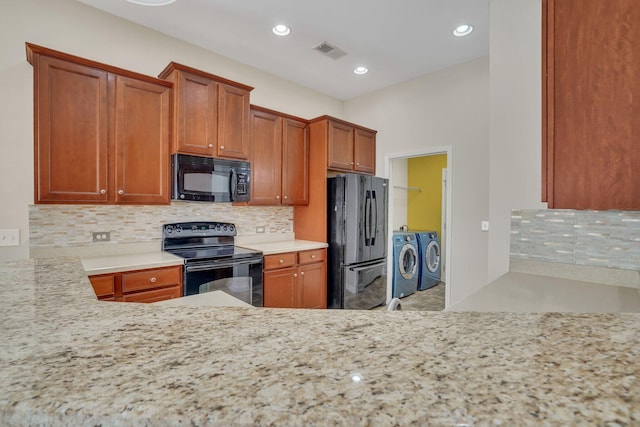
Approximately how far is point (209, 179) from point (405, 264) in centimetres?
290

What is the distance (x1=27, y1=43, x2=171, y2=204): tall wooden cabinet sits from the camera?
6.77 feet

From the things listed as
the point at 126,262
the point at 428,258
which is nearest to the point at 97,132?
the point at 126,262

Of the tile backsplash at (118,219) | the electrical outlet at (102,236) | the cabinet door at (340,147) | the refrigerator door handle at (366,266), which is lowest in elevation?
the refrigerator door handle at (366,266)

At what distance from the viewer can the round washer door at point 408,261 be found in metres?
4.23

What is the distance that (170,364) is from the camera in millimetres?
399

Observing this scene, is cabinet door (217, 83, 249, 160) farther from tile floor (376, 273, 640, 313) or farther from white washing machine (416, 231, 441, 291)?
white washing machine (416, 231, 441, 291)

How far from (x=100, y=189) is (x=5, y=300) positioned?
5.97 feet

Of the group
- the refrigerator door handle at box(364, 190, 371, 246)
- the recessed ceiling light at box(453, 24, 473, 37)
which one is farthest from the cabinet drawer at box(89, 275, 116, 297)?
the recessed ceiling light at box(453, 24, 473, 37)

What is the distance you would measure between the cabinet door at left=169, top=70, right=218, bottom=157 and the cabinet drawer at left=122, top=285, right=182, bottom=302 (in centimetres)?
114

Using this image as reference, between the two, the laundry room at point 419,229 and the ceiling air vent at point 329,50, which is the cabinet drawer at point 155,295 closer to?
the ceiling air vent at point 329,50

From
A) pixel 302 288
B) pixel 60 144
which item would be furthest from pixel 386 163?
pixel 60 144

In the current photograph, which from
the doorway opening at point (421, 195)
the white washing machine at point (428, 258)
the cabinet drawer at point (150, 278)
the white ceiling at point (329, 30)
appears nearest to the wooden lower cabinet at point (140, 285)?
the cabinet drawer at point (150, 278)

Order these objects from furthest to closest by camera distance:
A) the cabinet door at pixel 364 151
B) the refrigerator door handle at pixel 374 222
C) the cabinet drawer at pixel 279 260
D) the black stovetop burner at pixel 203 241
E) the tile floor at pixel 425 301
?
the tile floor at pixel 425 301
the cabinet door at pixel 364 151
the refrigerator door handle at pixel 374 222
the cabinet drawer at pixel 279 260
the black stovetop burner at pixel 203 241

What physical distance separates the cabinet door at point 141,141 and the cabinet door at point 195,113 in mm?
114
